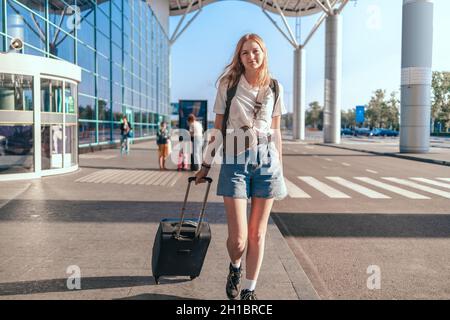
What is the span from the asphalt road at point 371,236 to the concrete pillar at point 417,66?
37.8ft

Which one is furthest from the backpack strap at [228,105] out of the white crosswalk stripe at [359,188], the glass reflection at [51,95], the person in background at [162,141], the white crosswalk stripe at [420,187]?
the person in background at [162,141]

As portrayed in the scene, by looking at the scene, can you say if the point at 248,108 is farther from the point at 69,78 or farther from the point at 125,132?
the point at 125,132

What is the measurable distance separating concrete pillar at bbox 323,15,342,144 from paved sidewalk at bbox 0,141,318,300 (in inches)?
1133

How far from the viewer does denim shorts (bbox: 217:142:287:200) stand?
3.27 meters

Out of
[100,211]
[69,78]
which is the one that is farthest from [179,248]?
[69,78]

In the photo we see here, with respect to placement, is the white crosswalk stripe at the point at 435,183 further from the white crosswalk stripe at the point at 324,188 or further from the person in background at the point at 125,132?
the person in background at the point at 125,132

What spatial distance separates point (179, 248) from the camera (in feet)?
12.6

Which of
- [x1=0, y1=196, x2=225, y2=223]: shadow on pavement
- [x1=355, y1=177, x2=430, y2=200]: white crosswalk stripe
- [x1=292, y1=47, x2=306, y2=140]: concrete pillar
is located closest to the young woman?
[x1=0, y1=196, x2=225, y2=223]: shadow on pavement

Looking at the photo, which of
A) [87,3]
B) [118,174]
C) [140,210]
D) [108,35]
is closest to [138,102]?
[108,35]

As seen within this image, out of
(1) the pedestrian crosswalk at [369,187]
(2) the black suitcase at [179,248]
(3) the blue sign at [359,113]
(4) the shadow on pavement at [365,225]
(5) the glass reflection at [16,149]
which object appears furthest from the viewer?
(3) the blue sign at [359,113]

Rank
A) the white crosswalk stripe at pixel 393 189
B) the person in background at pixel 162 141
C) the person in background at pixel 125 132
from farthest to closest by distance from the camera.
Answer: the person in background at pixel 125 132 < the person in background at pixel 162 141 < the white crosswalk stripe at pixel 393 189

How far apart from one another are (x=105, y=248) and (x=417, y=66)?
2045 centimetres

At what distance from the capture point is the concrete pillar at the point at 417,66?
21.8 meters
